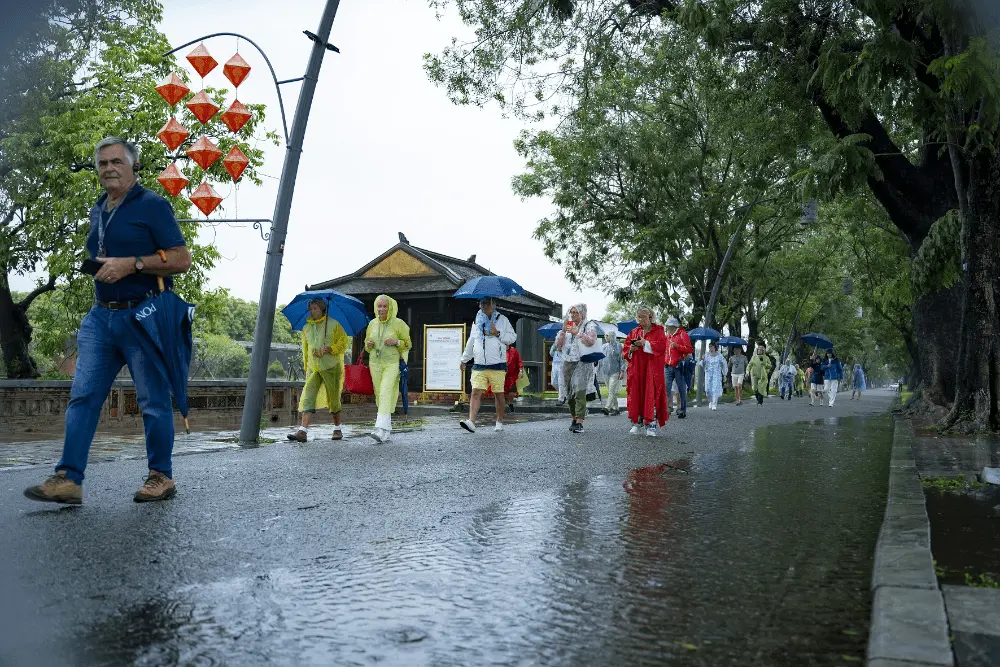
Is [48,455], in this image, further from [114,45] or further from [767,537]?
[114,45]

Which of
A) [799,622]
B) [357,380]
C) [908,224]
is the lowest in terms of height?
[799,622]

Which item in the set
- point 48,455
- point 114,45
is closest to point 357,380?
point 48,455

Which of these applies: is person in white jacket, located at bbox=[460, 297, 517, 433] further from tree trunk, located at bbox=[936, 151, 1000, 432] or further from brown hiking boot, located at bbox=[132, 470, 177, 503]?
brown hiking boot, located at bbox=[132, 470, 177, 503]

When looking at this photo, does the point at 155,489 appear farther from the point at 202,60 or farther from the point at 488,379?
the point at 202,60

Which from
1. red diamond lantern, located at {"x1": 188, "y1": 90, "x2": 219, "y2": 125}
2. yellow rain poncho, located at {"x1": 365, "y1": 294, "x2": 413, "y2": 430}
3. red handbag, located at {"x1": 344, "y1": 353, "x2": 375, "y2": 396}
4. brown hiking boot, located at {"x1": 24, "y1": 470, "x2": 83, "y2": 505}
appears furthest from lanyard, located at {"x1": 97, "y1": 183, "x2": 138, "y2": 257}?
red diamond lantern, located at {"x1": 188, "y1": 90, "x2": 219, "y2": 125}

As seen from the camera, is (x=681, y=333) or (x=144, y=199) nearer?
(x=144, y=199)

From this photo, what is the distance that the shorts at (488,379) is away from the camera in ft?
42.0

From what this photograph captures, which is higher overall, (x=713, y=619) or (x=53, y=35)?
(x=53, y=35)

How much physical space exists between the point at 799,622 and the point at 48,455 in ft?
26.3

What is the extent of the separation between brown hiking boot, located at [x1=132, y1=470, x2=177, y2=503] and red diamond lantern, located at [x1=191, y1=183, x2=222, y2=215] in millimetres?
10972

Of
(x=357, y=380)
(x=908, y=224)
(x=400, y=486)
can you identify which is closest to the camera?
(x=400, y=486)

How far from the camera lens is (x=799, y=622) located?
3.06 m

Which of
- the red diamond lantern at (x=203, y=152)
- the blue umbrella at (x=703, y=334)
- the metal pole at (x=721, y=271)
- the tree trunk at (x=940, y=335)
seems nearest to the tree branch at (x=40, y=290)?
the red diamond lantern at (x=203, y=152)

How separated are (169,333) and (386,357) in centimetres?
553
